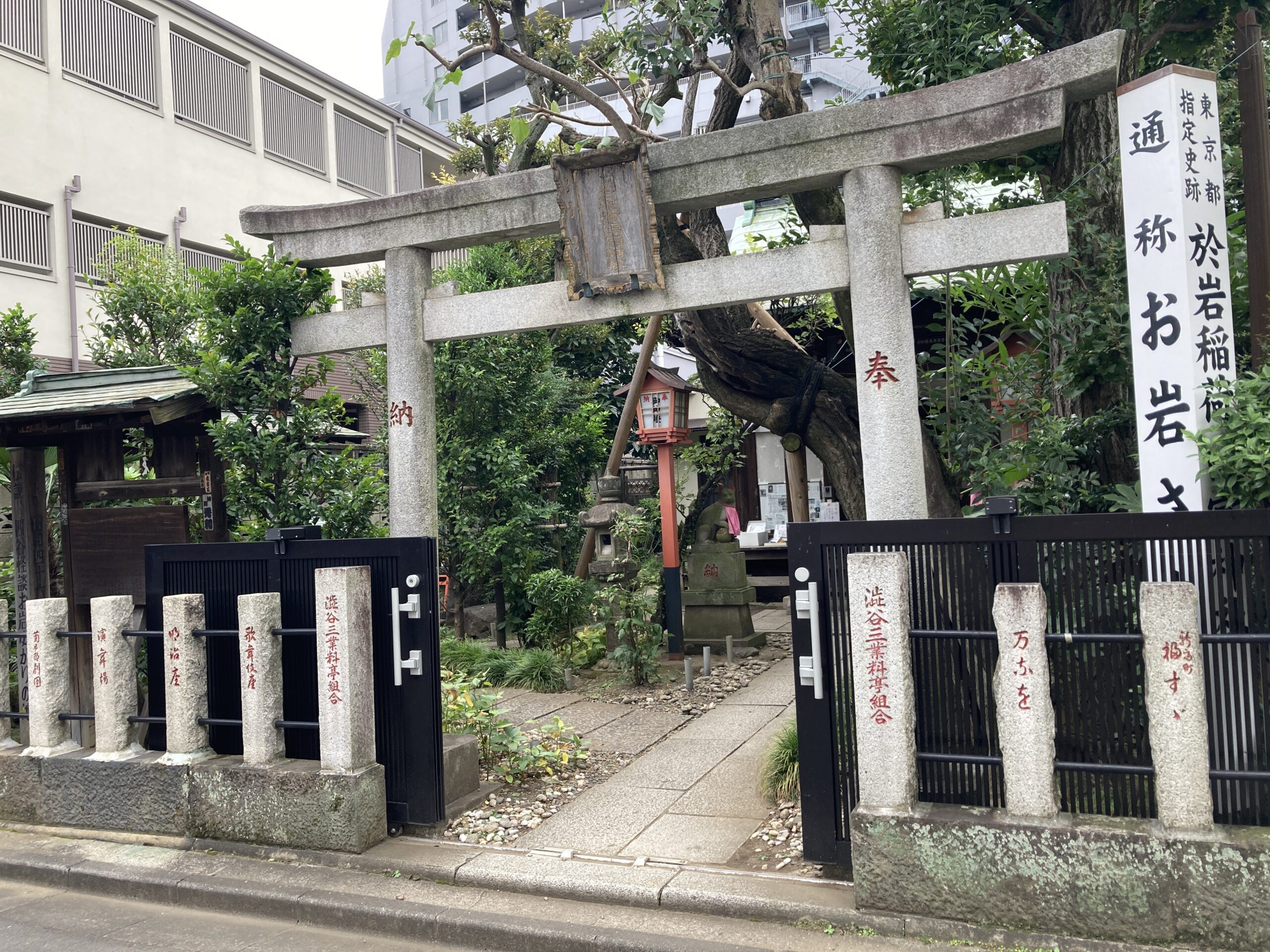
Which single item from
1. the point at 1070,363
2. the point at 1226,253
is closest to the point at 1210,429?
the point at 1226,253

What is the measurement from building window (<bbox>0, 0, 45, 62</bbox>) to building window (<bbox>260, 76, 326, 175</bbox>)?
477cm

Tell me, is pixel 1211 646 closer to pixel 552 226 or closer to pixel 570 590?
pixel 552 226

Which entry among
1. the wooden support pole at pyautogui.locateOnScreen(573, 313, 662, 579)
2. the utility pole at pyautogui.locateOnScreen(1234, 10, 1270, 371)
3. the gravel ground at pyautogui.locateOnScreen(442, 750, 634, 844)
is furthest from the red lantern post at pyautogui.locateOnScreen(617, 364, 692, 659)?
the utility pole at pyautogui.locateOnScreen(1234, 10, 1270, 371)

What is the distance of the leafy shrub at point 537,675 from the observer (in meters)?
10.6

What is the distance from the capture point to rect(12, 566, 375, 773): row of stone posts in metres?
5.86

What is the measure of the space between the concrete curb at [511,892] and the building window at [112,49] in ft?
46.6

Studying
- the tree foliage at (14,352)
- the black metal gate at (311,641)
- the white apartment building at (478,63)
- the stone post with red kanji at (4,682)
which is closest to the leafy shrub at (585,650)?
the black metal gate at (311,641)

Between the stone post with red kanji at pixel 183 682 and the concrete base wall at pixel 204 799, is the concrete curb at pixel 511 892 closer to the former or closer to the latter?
the concrete base wall at pixel 204 799

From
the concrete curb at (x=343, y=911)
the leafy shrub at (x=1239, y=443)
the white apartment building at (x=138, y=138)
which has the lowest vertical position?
the concrete curb at (x=343, y=911)

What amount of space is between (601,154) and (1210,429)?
4.05 meters

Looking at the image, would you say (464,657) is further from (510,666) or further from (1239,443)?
(1239,443)

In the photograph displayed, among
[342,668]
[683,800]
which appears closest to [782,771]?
[683,800]

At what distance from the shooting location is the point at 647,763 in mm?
7750

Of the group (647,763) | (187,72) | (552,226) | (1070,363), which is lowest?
(647,763)
